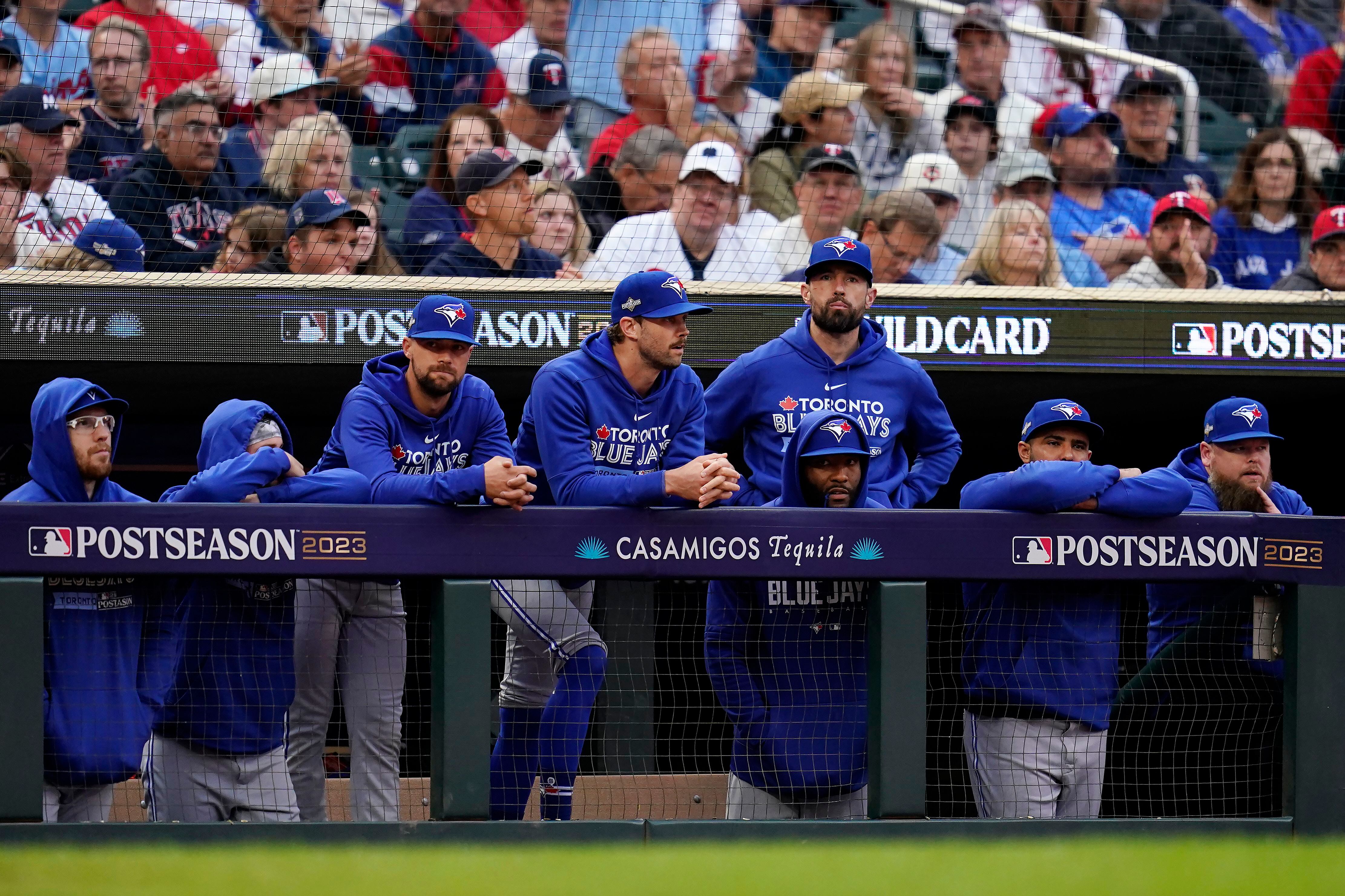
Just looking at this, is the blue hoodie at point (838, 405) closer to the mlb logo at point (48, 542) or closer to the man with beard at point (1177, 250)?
the mlb logo at point (48, 542)

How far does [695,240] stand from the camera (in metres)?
6.68

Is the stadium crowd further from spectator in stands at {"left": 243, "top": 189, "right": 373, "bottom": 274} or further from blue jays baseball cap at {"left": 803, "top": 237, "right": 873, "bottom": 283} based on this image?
blue jays baseball cap at {"left": 803, "top": 237, "right": 873, "bottom": 283}

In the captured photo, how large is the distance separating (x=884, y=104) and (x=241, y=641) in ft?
16.3

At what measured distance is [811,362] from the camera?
477 cm

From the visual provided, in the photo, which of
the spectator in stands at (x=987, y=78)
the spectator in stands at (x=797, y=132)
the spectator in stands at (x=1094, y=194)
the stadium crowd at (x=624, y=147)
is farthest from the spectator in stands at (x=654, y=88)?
the spectator in stands at (x=1094, y=194)

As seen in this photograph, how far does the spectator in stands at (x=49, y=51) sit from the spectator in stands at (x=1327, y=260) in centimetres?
544

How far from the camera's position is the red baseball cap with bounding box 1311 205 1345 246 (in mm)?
6824

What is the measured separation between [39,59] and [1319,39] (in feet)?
22.3

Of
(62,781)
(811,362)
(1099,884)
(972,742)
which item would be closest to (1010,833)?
(972,742)

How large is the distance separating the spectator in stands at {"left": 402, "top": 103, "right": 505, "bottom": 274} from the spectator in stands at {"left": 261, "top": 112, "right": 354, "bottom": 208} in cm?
33

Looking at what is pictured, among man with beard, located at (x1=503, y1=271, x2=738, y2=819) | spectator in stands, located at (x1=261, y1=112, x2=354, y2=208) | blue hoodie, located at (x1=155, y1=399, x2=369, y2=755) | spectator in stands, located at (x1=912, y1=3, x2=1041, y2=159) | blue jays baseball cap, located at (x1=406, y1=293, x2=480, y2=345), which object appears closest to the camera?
blue hoodie, located at (x1=155, y1=399, x2=369, y2=755)

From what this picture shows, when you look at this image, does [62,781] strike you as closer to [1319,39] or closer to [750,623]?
→ [750,623]

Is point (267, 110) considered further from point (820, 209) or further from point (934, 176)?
point (934, 176)

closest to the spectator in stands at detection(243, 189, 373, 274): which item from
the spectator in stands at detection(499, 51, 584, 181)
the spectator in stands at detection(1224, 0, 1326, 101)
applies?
the spectator in stands at detection(499, 51, 584, 181)
